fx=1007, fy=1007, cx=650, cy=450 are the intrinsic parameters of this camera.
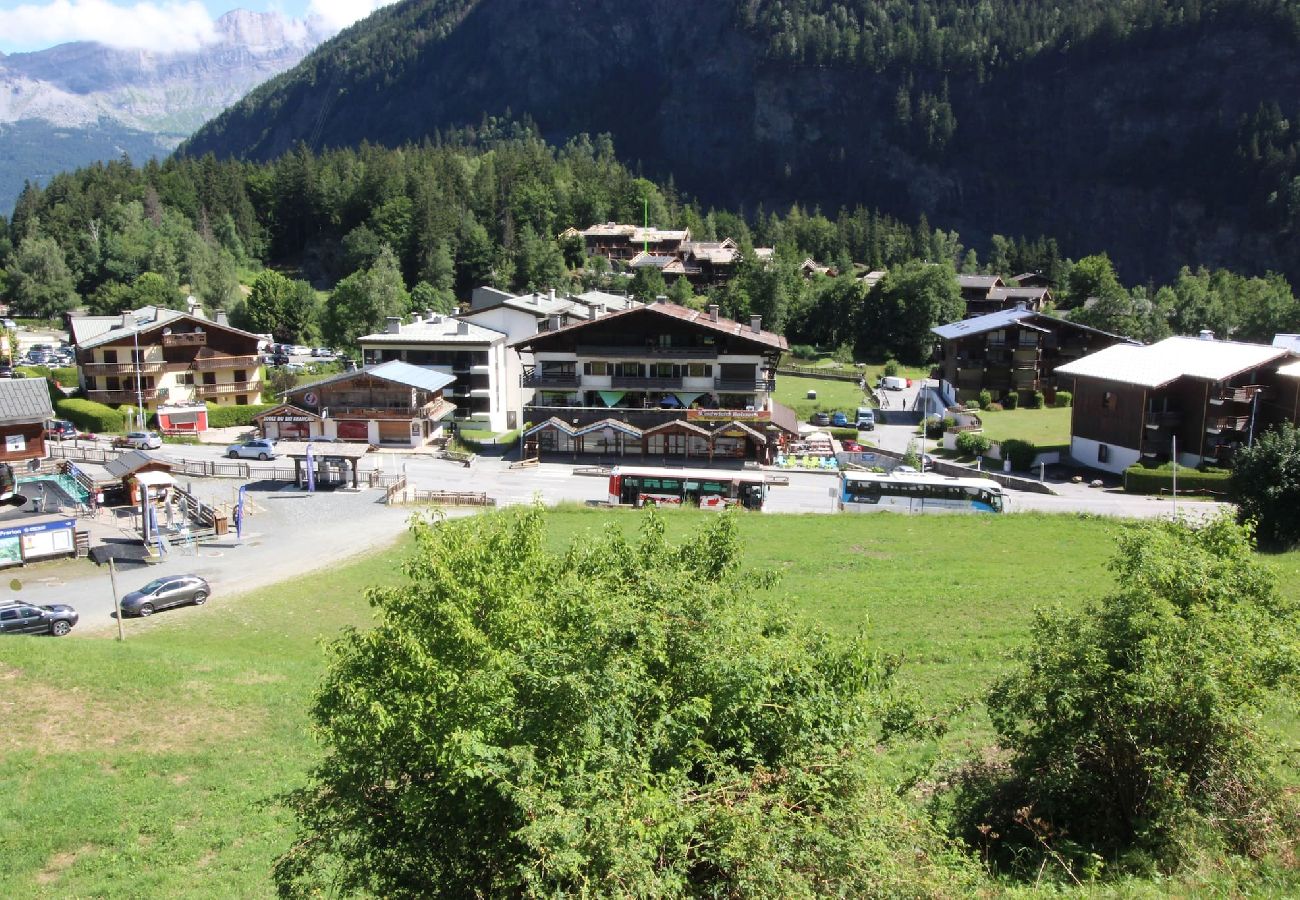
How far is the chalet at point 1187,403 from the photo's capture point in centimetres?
5478

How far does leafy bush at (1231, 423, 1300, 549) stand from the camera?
38.8m

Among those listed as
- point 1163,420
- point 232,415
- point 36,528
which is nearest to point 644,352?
point 232,415

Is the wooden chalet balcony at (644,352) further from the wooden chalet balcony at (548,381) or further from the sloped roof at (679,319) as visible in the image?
the wooden chalet balcony at (548,381)

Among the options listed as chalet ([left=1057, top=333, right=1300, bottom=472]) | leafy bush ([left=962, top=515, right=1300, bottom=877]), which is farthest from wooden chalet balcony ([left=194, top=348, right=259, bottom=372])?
leafy bush ([left=962, top=515, right=1300, bottom=877])

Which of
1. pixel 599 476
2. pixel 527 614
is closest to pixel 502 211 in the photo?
pixel 599 476

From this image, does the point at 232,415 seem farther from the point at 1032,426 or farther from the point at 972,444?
the point at 1032,426

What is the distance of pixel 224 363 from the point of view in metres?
70.6

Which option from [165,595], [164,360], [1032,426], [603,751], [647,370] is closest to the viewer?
[603,751]

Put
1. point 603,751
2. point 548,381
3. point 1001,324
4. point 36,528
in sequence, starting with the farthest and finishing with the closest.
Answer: point 1001,324 < point 548,381 < point 36,528 < point 603,751

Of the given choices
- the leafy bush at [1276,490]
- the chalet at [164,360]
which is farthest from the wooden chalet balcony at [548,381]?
the leafy bush at [1276,490]

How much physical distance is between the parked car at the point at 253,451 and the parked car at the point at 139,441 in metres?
5.44

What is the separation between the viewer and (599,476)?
182ft

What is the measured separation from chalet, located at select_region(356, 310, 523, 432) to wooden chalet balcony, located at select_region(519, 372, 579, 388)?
306 inches

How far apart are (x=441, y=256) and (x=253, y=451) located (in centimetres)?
6294
